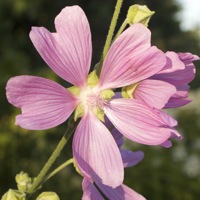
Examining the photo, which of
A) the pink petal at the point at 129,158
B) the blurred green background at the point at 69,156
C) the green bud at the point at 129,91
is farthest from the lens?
the blurred green background at the point at 69,156

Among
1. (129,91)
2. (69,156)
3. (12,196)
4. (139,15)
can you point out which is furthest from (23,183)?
(69,156)

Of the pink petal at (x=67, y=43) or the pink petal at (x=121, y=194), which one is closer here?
the pink petal at (x=67, y=43)

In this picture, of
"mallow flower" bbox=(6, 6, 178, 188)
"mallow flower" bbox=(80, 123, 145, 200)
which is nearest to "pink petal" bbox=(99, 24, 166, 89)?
"mallow flower" bbox=(6, 6, 178, 188)

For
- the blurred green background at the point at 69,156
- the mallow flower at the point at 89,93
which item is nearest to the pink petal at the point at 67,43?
the mallow flower at the point at 89,93

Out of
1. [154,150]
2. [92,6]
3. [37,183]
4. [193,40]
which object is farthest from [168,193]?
[193,40]

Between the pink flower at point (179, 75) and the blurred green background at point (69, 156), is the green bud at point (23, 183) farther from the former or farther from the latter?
the blurred green background at point (69, 156)

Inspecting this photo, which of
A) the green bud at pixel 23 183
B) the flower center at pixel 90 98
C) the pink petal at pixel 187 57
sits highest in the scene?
the pink petal at pixel 187 57

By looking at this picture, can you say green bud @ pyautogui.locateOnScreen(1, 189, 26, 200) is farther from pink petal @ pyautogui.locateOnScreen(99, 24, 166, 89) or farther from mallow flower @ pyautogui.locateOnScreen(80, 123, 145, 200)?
pink petal @ pyautogui.locateOnScreen(99, 24, 166, 89)
